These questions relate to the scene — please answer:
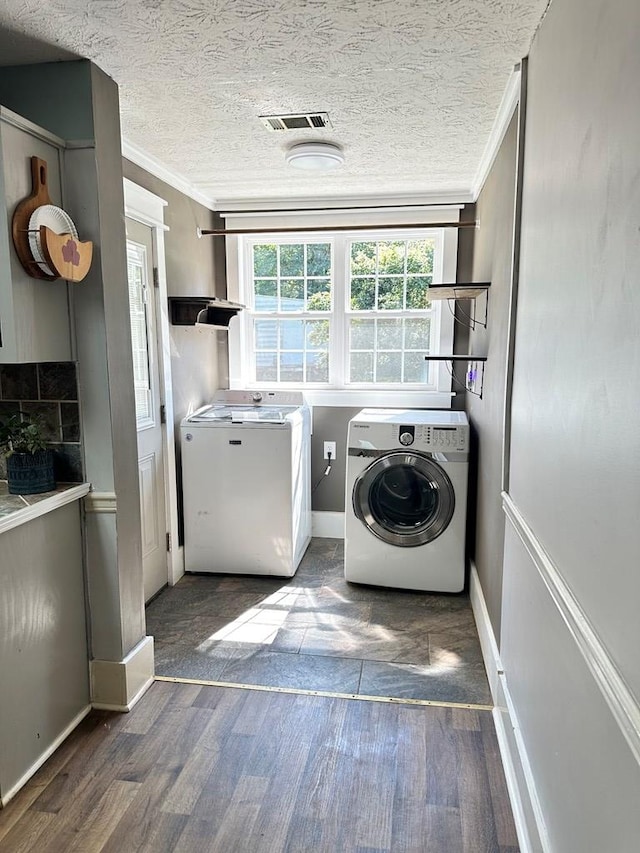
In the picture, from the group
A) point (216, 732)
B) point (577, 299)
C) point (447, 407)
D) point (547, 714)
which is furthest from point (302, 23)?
point (447, 407)

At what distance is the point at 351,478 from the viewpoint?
3.30 m

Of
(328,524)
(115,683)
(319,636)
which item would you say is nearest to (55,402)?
(115,683)

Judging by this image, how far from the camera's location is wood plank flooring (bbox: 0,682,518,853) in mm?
1660

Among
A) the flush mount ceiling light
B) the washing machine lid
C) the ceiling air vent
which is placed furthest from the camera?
the washing machine lid

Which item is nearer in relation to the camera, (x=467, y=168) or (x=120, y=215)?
(x=120, y=215)

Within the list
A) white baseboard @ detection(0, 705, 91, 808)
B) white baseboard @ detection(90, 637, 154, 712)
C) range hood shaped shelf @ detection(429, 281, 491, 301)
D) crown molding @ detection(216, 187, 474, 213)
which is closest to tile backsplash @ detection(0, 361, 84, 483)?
white baseboard @ detection(90, 637, 154, 712)

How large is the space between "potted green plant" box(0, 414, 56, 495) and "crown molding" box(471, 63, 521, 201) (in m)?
2.08

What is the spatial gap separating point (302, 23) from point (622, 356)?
138cm

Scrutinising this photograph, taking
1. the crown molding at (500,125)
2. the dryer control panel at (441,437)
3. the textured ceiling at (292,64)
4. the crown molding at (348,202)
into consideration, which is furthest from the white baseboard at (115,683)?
the crown molding at (348,202)

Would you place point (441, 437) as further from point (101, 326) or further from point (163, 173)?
point (163, 173)

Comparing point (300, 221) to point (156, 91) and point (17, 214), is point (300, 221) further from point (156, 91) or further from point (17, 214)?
point (17, 214)

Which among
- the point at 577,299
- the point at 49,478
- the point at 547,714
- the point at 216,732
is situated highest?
the point at 577,299

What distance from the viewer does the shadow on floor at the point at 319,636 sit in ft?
8.01

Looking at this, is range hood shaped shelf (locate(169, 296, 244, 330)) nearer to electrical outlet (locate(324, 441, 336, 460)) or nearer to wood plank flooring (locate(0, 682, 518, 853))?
electrical outlet (locate(324, 441, 336, 460))
